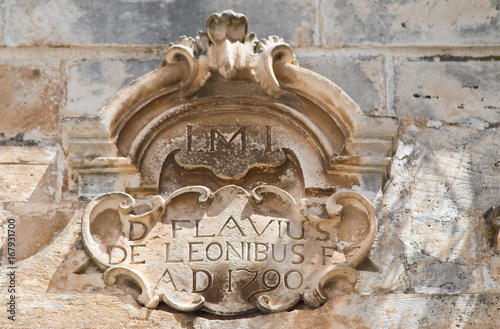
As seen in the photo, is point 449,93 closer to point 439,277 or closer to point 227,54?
point 439,277

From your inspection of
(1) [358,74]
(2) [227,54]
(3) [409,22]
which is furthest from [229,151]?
(3) [409,22]

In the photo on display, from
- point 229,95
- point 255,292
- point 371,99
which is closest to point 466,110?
point 371,99

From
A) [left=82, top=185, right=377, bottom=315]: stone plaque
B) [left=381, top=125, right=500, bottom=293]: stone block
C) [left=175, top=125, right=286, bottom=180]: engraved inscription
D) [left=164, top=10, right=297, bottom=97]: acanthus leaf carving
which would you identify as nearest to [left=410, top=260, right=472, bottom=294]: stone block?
[left=381, top=125, right=500, bottom=293]: stone block

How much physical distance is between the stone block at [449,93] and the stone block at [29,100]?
175 cm

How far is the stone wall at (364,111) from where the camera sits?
438 centimetres

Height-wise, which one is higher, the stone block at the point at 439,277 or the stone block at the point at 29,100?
the stone block at the point at 29,100

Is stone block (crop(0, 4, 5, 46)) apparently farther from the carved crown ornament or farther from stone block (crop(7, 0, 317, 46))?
the carved crown ornament

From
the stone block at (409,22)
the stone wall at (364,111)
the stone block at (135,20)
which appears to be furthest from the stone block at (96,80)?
the stone block at (409,22)

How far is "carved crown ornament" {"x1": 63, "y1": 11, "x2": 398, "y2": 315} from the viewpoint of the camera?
14.5ft

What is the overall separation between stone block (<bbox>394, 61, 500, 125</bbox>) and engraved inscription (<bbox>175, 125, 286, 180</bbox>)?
0.77 m

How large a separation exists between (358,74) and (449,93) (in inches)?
18.7

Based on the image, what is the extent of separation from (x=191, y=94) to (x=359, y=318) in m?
1.33

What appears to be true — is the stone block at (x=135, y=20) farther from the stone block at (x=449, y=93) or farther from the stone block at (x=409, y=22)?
the stone block at (x=449, y=93)

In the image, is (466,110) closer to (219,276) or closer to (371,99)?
(371,99)
